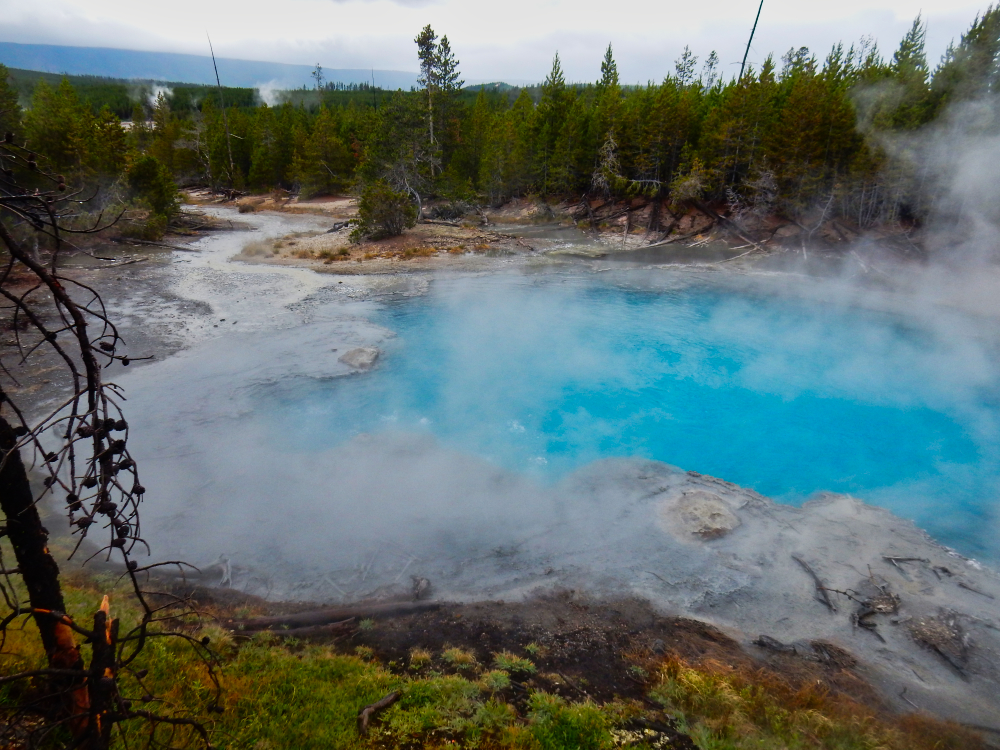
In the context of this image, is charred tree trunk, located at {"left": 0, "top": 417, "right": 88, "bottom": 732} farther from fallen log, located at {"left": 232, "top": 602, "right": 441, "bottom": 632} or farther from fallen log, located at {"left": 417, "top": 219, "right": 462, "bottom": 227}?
fallen log, located at {"left": 417, "top": 219, "right": 462, "bottom": 227}

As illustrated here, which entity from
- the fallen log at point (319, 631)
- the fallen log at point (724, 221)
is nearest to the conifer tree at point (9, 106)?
the fallen log at point (319, 631)

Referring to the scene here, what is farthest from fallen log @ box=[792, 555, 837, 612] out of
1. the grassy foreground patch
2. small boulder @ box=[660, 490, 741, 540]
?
the grassy foreground patch

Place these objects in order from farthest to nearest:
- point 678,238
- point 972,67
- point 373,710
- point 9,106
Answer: point 678,238, point 972,67, point 9,106, point 373,710

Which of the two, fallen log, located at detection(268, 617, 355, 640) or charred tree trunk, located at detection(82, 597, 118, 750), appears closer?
charred tree trunk, located at detection(82, 597, 118, 750)

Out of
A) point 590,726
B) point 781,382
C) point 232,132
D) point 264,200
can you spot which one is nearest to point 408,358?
point 781,382

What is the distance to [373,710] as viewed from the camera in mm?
4562

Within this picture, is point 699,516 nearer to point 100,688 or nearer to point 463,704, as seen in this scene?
point 463,704

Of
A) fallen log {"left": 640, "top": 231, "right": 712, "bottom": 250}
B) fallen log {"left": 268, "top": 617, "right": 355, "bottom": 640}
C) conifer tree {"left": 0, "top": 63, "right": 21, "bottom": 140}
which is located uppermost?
conifer tree {"left": 0, "top": 63, "right": 21, "bottom": 140}

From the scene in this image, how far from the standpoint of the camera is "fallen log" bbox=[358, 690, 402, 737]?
4.37 m

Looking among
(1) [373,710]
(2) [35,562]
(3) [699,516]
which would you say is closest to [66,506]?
(2) [35,562]

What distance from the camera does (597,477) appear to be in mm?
9453

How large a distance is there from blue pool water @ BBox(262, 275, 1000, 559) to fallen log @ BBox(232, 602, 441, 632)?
12.0 feet

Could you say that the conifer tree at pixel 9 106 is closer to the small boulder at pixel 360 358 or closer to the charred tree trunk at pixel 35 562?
the small boulder at pixel 360 358

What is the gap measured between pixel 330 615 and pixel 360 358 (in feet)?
25.4
